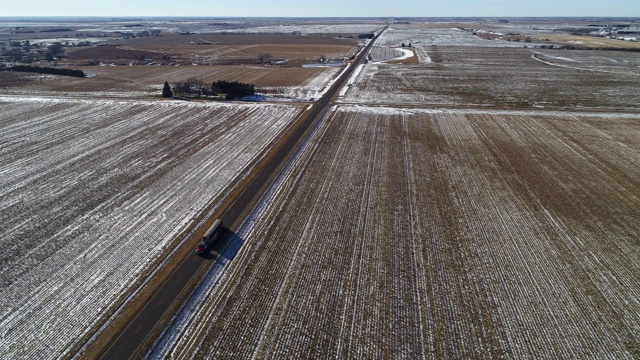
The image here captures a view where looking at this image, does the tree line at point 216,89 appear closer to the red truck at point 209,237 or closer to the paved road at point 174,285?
the paved road at point 174,285

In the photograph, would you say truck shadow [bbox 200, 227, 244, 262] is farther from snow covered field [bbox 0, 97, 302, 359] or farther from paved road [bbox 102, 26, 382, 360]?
snow covered field [bbox 0, 97, 302, 359]

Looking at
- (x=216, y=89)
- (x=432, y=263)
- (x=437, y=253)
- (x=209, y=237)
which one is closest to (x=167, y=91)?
(x=216, y=89)

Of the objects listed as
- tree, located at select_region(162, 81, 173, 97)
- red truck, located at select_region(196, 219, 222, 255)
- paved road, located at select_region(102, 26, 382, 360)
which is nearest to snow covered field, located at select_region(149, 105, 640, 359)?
paved road, located at select_region(102, 26, 382, 360)

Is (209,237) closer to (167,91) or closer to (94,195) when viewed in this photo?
(94,195)

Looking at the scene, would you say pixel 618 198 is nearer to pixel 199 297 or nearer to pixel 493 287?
pixel 493 287

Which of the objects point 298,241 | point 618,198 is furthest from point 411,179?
point 618,198

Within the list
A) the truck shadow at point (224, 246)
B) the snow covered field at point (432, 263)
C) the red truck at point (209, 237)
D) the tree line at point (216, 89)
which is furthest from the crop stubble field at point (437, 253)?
the tree line at point (216, 89)

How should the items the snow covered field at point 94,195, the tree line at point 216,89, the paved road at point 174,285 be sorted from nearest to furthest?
the paved road at point 174,285 < the snow covered field at point 94,195 < the tree line at point 216,89
